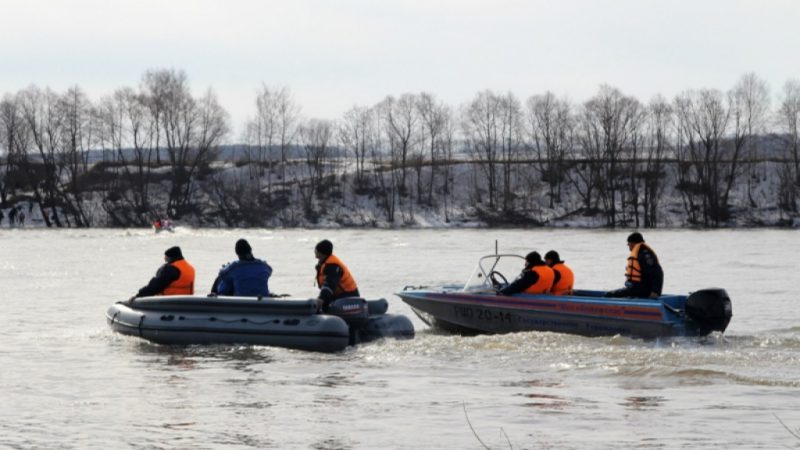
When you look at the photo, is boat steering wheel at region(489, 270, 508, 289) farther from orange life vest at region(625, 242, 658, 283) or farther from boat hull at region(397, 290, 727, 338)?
orange life vest at region(625, 242, 658, 283)

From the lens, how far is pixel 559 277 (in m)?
17.9

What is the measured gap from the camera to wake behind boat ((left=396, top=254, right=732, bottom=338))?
54.0 ft

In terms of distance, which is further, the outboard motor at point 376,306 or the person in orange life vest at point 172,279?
the person in orange life vest at point 172,279

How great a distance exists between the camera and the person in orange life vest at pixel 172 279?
17.5 m

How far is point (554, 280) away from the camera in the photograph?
17.8 m

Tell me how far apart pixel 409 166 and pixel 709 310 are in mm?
68538

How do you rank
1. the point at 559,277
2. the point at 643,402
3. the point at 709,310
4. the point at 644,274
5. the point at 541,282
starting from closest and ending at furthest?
the point at 643,402, the point at 709,310, the point at 644,274, the point at 541,282, the point at 559,277

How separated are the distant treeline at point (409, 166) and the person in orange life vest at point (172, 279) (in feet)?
179

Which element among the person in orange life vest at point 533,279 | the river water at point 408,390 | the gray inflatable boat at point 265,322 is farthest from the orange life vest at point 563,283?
the gray inflatable boat at point 265,322

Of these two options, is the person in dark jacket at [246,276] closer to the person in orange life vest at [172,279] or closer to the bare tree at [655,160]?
the person in orange life vest at [172,279]

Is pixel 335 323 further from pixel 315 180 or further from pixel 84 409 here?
pixel 315 180

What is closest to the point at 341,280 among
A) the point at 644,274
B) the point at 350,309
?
the point at 350,309

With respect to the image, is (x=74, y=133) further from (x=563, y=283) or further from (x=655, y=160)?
(x=563, y=283)

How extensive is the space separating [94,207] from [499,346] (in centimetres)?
6598
